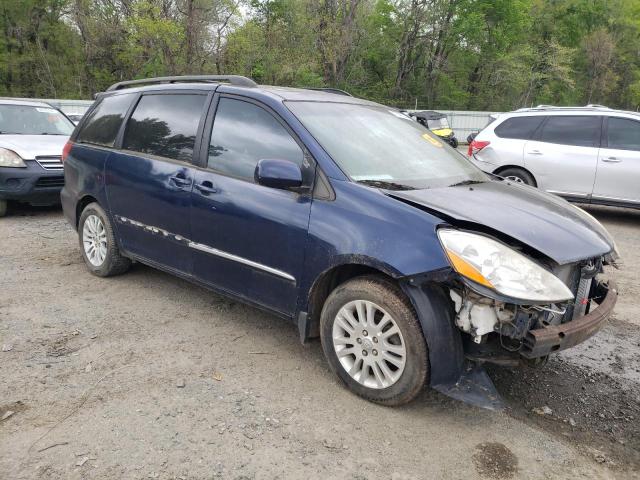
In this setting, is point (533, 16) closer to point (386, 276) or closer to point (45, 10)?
point (45, 10)

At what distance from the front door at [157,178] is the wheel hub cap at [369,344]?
146cm

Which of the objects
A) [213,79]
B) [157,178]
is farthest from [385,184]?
[157,178]

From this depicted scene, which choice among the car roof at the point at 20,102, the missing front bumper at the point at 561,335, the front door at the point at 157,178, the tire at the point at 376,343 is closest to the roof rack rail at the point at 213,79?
the front door at the point at 157,178

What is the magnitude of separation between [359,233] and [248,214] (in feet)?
2.80

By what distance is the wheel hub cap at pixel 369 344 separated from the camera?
288 cm

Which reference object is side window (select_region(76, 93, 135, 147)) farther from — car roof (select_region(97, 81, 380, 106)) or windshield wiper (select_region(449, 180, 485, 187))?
windshield wiper (select_region(449, 180, 485, 187))

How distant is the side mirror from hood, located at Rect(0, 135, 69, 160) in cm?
544

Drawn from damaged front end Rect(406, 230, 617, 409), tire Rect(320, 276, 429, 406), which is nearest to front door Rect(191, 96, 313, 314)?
tire Rect(320, 276, 429, 406)

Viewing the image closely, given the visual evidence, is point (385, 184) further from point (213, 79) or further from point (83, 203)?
point (83, 203)

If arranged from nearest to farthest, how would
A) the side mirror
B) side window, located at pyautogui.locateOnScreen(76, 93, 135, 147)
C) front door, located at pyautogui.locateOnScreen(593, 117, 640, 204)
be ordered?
1. the side mirror
2. side window, located at pyautogui.locateOnScreen(76, 93, 135, 147)
3. front door, located at pyautogui.locateOnScreen(593, 117, 640, 204)

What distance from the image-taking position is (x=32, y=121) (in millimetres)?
8281

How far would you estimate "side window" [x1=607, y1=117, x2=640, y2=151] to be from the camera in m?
7.86

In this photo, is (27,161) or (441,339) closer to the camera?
(441,339)

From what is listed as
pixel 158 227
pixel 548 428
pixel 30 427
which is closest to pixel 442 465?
pixel 548 428
